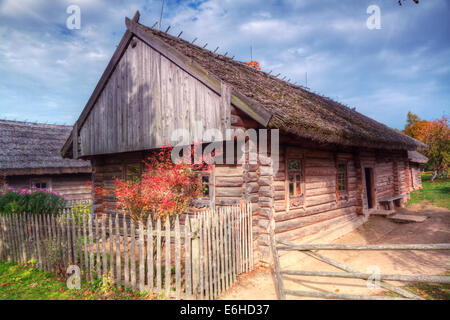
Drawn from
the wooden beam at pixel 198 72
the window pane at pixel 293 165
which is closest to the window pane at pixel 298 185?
the window pane at pixel 293 165

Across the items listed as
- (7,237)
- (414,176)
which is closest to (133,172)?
(7,237)

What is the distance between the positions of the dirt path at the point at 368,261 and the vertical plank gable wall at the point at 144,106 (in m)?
3.57

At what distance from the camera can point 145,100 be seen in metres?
8.36

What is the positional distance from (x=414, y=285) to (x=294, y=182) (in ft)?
12.3

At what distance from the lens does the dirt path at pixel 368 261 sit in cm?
517

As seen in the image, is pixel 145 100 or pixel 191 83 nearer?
pixel 191 83

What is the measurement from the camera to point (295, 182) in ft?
26.7

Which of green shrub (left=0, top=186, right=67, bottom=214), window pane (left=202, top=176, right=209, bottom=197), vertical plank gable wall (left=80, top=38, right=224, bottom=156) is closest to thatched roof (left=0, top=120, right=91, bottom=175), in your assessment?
green shrub (left=0, top=186, right=67, bottom=214)

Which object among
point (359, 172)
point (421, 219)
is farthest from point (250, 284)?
point (421, 219)

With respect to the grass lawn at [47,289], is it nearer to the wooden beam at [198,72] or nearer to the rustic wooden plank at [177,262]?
the rustic wooden plank at [177,262]

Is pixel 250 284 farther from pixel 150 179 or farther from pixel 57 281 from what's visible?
pixel 57 281

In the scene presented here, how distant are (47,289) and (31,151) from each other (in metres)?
13.0

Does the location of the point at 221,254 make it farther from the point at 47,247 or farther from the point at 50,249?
the point at 47,247
